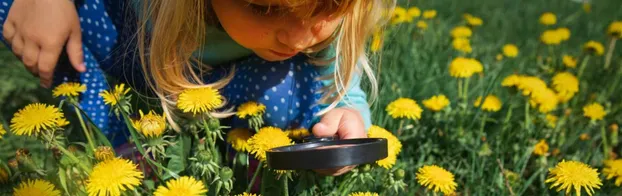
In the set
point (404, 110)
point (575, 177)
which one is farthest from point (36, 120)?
point (575, 177)

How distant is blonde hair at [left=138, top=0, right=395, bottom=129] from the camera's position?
3.36 ft

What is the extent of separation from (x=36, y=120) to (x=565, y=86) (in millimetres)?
1113

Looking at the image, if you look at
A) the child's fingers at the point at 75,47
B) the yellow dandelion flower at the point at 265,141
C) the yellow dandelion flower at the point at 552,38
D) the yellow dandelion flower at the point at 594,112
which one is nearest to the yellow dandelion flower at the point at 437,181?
the yellow dandelion flower at the point at 265,141

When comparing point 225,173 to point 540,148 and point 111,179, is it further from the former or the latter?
point 540,148

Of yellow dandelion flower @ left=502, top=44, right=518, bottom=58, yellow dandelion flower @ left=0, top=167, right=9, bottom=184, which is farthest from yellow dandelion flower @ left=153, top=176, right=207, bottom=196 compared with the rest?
yellow dandelion flower @ left=502, top=44, right=518, bottom=58

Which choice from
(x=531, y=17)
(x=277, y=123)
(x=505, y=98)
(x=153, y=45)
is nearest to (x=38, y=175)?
(x=153, y=45)

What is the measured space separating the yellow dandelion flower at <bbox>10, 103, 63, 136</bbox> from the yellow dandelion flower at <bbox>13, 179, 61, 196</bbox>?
0.07 metres

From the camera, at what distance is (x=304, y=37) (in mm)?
958

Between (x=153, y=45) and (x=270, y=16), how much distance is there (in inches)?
9.7

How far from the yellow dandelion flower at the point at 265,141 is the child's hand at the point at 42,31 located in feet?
1.44

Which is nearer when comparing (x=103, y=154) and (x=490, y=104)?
(x=103, y=154)

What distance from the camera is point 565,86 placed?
4.87 ft

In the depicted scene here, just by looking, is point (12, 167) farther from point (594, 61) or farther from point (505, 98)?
point (594, 61)

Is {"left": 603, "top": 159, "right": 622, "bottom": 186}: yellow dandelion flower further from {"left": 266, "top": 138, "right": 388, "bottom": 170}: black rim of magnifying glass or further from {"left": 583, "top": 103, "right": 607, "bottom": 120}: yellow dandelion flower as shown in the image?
{"left": 266, "top": 138, "right": 388, "bottom": 170}: black rim of magnifying glass
